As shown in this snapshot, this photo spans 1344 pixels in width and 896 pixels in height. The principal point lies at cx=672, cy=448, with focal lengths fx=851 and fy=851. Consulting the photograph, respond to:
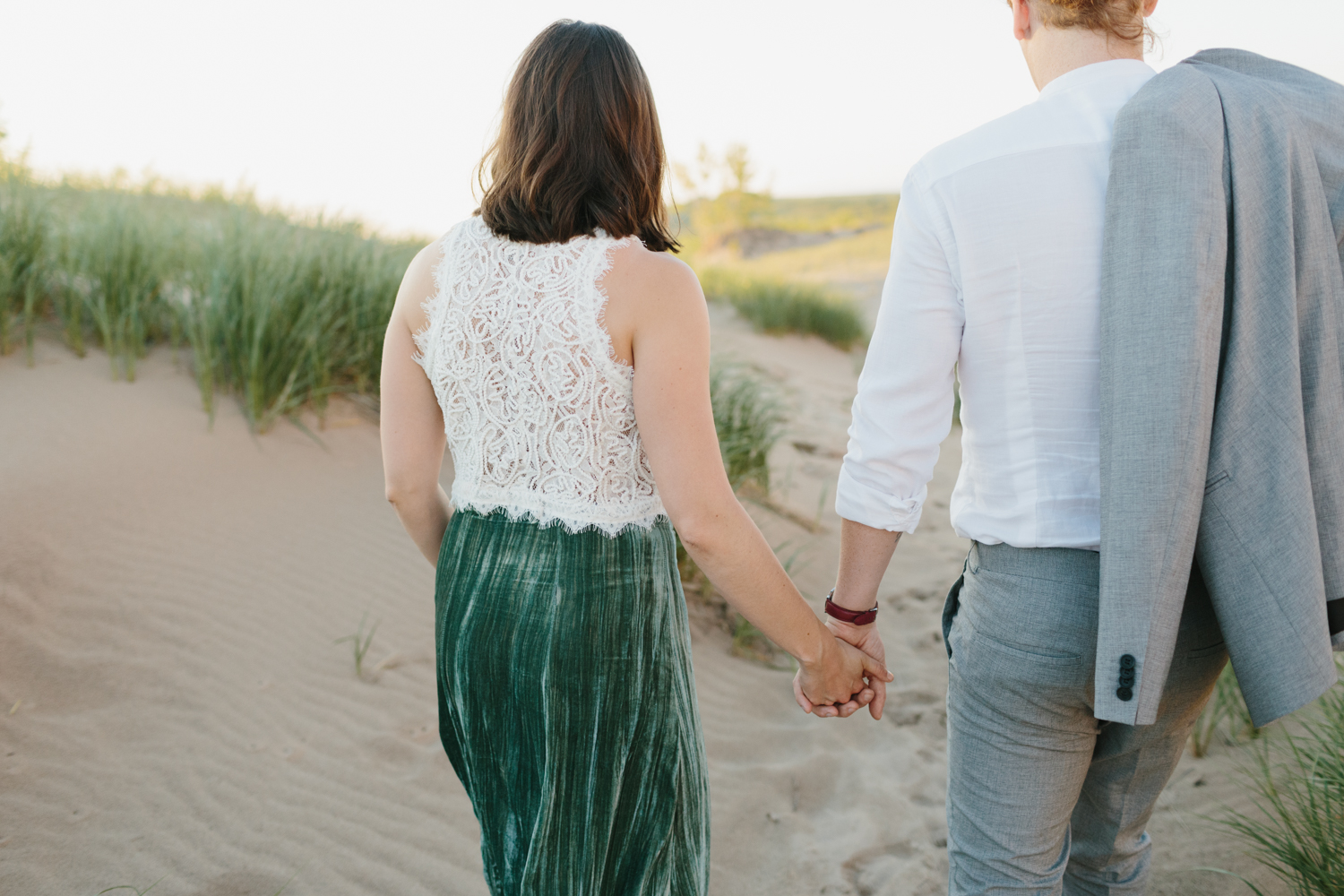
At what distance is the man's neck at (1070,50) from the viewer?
1322 mm

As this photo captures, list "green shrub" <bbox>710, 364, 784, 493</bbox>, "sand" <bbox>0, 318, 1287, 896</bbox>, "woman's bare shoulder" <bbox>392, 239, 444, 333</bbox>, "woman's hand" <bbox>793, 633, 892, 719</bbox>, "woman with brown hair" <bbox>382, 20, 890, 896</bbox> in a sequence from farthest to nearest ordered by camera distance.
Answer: "green shrub" <bbox>710, 364, 784, 493</bbox> → "sand" <bbox>0, 318, 1287, 896</bbox> → "woman's hand" <bbox>793, 633, 892, 719</bbox> → "woman's bare shoulder" <bbox>392, 239, 444, 333</bbox> → "woman with brown hair" <bbox>382, 20, 890, 896</bbox>

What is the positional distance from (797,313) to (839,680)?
1006cm

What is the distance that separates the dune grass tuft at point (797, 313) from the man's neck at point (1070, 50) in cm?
982

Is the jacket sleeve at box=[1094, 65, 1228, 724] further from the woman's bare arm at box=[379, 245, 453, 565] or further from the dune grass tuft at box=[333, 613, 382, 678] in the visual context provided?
the dune grass tuft at box=[333, 613, 382, 678]

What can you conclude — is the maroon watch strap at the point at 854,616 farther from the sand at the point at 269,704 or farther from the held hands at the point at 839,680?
the sand at the point at 269,704

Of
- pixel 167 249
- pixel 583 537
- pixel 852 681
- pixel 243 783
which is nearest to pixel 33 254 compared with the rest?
pixel 167 249

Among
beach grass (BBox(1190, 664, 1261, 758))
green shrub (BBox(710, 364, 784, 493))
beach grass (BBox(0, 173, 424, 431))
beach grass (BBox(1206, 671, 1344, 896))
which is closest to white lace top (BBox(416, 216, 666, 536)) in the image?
beach grass (BBox(1206, 671, 1344, 896))

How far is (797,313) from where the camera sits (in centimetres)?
1135

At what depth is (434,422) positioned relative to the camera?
1589 mm

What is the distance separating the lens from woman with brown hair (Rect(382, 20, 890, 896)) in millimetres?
1326

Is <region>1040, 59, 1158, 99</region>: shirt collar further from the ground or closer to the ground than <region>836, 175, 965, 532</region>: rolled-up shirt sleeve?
further from the ground

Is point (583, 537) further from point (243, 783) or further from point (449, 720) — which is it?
point (243, 783)

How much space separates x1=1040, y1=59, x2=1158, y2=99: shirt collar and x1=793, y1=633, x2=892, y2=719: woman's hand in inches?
39.2

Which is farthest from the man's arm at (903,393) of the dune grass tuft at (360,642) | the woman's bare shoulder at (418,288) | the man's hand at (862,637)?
the dune grass tuft at (360,642)
